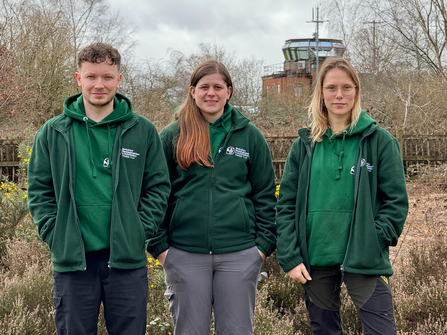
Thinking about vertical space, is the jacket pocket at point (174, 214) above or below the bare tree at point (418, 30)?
below

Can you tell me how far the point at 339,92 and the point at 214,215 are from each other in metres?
1.08

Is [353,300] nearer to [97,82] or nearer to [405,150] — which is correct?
[97,82]

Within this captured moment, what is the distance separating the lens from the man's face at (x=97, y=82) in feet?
8.35

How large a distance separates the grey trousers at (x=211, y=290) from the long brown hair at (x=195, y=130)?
59 centimetres

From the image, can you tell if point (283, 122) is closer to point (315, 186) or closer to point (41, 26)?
point (41, 26)

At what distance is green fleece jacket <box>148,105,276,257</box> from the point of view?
271 cm

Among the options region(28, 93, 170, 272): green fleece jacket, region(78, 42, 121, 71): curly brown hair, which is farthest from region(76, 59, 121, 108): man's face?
region(28, 93, 170, 272): green fleece jacket

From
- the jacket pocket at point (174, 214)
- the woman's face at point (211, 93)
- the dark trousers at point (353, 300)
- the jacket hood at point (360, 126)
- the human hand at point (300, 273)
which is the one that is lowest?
the dark trousers at point (353, 300)

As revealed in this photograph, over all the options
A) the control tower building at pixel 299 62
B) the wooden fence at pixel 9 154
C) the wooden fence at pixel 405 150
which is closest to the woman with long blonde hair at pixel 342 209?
the wooden fence at pixel 405 150

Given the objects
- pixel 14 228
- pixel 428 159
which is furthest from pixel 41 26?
pixel 428 159

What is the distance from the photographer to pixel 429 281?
421 cm

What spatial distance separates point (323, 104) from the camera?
2.85 meters

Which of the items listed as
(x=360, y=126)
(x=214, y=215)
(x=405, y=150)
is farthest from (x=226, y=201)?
(x=405, y=150)

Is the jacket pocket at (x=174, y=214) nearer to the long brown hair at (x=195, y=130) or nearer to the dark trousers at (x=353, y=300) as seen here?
the long brown hair at (x=195, y=130)
